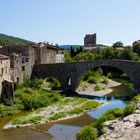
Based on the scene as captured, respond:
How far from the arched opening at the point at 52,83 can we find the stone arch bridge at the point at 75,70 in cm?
50

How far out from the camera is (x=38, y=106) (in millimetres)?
47344

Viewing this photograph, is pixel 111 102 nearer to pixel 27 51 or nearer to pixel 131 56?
pixel 27 51

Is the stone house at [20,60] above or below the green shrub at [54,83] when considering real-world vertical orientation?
above

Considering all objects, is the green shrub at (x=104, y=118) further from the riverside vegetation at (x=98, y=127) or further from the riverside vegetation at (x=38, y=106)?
the riverside vegetation at (x=38, y=106)

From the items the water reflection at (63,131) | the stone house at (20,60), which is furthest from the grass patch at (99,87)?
the water reflection at (63,131)

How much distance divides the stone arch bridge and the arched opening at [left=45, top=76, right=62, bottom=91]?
50 centimetres

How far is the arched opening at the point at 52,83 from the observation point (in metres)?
61.1

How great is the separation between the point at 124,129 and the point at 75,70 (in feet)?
114

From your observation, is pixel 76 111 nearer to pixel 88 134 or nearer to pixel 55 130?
pixel 55 130

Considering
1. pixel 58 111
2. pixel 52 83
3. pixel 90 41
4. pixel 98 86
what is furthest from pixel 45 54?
pixel 90 41

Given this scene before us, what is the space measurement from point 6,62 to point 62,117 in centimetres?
1414

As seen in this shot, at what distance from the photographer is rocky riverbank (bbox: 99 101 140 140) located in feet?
82.8

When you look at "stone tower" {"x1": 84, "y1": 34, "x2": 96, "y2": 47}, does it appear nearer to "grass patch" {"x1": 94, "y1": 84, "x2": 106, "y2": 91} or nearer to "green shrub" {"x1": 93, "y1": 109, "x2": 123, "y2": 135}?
"grass patch" {"x1": 94, "y1": 84, "x2": 106, "y2": 91}

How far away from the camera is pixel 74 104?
4925 centimetres
